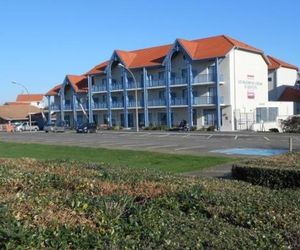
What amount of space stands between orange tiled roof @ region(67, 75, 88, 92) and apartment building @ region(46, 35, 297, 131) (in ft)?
12.5

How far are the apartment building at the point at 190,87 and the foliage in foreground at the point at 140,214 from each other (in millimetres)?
54562

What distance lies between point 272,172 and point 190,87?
Answer: 174 feet

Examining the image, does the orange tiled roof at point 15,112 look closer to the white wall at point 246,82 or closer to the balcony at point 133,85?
the balcony at point 133,85

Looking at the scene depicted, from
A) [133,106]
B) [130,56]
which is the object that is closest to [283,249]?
[133,106]

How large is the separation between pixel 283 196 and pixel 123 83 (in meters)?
67.7

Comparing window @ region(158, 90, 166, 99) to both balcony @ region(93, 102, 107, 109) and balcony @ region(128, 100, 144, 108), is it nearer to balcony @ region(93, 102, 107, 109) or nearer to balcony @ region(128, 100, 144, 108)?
balcony @ region(128, 100, 144, 108)

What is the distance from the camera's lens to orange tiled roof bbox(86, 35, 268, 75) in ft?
209

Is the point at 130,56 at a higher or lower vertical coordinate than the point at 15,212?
higher

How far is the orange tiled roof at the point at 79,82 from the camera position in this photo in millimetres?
84250

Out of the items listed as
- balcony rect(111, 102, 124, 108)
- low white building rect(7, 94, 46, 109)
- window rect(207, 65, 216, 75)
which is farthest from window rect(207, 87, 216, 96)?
low white building rect(7, 94, 46, 109)

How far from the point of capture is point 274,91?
76.4m

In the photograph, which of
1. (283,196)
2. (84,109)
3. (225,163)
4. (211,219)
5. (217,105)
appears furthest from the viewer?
(84,109)

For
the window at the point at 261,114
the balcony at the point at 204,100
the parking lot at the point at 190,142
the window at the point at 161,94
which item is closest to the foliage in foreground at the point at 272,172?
the parking lot at the point at 190,142

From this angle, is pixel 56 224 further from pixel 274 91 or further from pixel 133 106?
pixel 274 91
